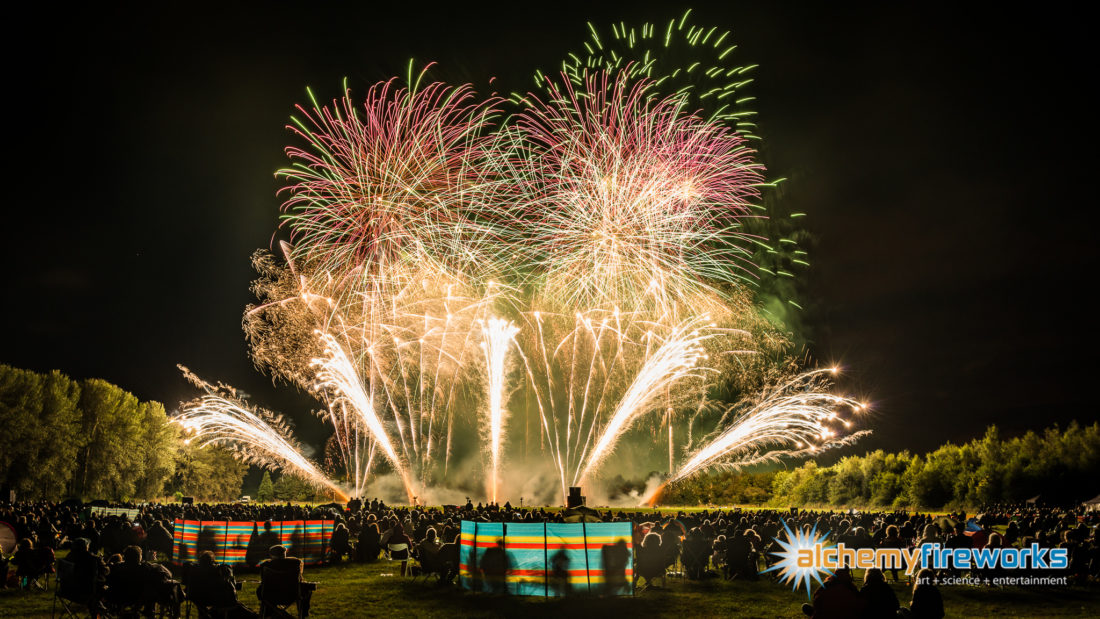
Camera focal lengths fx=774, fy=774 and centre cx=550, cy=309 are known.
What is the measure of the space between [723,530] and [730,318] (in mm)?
28010

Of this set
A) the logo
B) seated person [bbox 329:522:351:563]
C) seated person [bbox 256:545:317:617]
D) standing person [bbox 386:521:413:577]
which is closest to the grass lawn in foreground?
the logo

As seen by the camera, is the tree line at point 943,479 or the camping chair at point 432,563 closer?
the camping chair at point 432,563

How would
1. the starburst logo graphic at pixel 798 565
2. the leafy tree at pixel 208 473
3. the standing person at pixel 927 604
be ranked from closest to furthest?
the standing person at pixel 927 604 < the starburst logo graphic at pixel 798 565 < the leafy tree at pixel 208 473

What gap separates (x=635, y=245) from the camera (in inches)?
1555

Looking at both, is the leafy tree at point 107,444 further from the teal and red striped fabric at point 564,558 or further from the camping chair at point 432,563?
the teal and red striped fabric at point 564,558

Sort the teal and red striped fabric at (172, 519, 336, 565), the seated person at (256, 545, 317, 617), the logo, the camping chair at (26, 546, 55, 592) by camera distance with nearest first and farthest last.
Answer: the seated person at (256, 545, 317, 617) → the camping chair at (26, 546, 55, 592) → the logo → the teal and red striped fabric at (172, 519, 336, 565)

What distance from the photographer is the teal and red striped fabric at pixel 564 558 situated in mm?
16031

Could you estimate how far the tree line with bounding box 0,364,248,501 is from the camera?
61.2 m

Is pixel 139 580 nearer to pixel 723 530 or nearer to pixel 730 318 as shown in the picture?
pixel 723 530

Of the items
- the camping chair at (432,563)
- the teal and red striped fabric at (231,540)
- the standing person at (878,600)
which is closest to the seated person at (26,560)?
the teal and red striped fabric at (231,540)

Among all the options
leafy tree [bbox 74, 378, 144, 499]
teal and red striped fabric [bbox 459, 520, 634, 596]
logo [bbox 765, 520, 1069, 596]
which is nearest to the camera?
teal and red striped fabric [bbox 459, 520, 634, 596]

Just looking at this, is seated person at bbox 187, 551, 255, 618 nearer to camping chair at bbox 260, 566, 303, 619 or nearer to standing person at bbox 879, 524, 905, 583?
camping chair at bbox 260, 566, 303, 619

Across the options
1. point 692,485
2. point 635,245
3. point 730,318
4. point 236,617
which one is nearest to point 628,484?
point 692,485

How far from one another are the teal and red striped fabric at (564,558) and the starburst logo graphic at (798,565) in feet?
15.4
